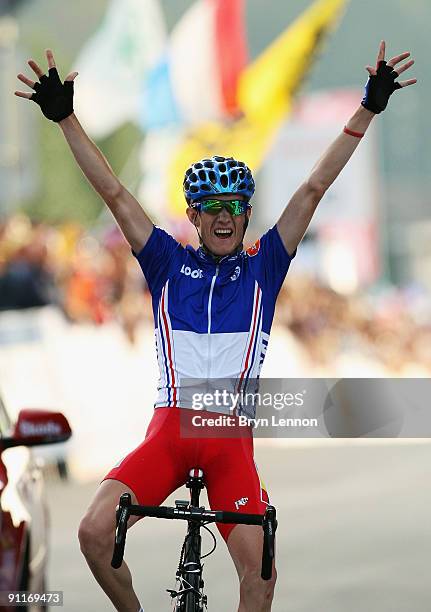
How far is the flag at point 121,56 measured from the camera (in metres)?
27.5

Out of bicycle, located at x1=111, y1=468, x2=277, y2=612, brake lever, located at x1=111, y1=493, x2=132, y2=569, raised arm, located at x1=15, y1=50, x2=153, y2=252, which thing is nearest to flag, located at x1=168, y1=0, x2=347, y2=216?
raised arm, located at x1=15, y1=50, x2=153, y2=252

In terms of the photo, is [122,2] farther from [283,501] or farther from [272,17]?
[272,17]

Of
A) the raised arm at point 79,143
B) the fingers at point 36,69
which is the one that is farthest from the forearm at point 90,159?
the fingers at point 36,69

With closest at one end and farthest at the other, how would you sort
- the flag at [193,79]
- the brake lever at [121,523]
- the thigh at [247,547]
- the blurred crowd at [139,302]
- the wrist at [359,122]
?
the brake lever at [121,523] < the thigh at [247,547] < the wrist at [359,122] < the blurred crowd at [139,302] < the flag at [193,79]

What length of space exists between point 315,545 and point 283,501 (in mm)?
2191

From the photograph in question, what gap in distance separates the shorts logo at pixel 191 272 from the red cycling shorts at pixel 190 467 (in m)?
0.52

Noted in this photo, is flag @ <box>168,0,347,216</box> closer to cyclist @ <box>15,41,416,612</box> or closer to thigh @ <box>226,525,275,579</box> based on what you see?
cyclist @ <box>15,41,416,612</box>

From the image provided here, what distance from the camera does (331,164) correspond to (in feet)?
19.2

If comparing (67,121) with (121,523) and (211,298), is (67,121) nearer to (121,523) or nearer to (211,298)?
(211,298)

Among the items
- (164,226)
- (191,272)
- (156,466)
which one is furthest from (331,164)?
(164,226)

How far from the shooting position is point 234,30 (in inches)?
1071

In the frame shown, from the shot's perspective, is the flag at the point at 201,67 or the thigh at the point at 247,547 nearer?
the thigh at the point at 247,547

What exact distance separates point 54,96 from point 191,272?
2.68 ft

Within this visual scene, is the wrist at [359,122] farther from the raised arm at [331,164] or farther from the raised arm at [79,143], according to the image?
the raised arm at [79,143]
